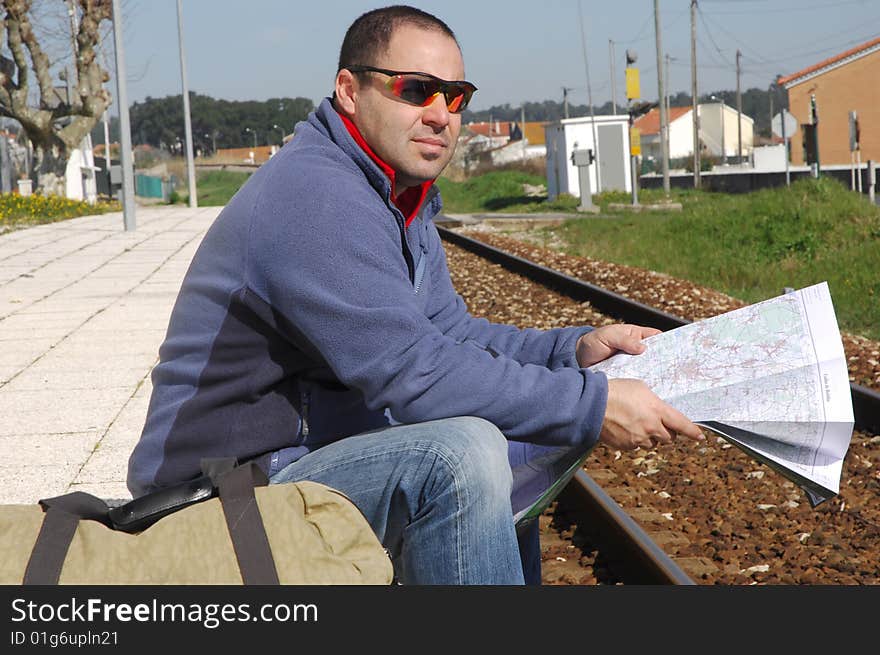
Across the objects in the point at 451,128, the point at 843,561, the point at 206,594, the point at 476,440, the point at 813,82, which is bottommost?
the point at 843,561

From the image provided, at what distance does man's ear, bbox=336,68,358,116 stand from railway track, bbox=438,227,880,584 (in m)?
1.77

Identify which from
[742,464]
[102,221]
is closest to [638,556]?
[742,464]

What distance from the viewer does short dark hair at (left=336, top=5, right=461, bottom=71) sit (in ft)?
8.58

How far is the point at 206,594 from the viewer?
1.88 m

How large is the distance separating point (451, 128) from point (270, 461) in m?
0.91

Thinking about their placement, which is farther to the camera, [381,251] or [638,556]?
[638,556]

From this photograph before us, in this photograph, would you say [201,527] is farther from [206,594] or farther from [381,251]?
[381,251]

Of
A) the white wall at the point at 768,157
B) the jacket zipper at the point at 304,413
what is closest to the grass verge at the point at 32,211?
the jacket zipper at the point at 304,413

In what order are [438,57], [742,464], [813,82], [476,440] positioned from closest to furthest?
[476,440] < [438,57] < [742,464] < [813,82]

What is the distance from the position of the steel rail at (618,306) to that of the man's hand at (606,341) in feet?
10.7

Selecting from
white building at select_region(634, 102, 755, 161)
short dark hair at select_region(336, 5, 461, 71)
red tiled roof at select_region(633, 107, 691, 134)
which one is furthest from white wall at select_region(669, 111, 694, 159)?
short dark hair at select_region(336, 5, 461, 71)

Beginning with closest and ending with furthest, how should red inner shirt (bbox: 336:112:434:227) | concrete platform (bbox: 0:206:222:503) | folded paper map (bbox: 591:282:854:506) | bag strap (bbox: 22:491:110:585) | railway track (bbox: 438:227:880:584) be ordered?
bag strap (bbox: 22:491:110:585)
folded paper map (bbox: 591:282:854:506)
red inner shirt (bbox: 336:112:434:227)
railway track (bbox: 438:227:880:584)
concrete platform (bbox: 0:206:222:503)

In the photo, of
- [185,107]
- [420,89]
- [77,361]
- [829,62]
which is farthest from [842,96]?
[420,89]

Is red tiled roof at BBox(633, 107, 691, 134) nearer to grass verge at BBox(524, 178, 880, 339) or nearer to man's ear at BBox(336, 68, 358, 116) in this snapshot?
grass verge at BBox(524, 178, 880, 339)
